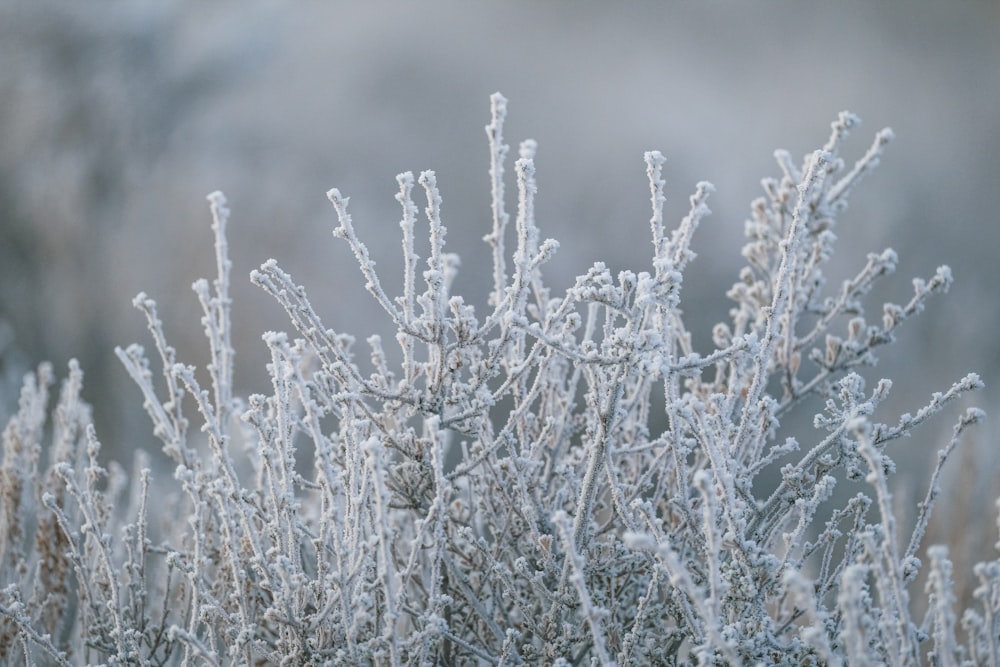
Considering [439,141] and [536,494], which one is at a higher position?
[439,141]

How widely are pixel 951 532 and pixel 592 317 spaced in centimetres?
269

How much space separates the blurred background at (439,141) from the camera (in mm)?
10047

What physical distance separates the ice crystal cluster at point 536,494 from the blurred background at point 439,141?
19.9 ft

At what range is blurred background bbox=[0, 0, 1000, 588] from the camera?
1005cm

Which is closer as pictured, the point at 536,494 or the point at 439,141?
the point at 536,494

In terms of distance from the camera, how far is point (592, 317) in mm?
2264

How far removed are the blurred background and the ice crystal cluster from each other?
6.08 metres

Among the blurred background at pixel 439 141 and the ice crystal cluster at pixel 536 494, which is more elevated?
the blurred background at pixel 439 141

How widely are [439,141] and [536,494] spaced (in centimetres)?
1211

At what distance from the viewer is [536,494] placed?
2115 mm

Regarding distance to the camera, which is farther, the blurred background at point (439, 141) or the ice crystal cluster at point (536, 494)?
the blurred background at point (439, 141)

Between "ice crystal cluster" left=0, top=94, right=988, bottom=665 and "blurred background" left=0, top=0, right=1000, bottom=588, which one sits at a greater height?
"blurred background" left=0, top=0, right=1000, bottom=588

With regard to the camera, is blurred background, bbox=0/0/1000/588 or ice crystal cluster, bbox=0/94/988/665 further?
blurred background, bbox=0/0/1000/588

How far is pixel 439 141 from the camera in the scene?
45.0 ft
